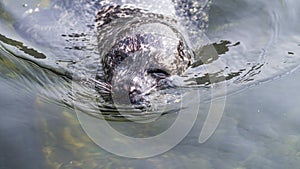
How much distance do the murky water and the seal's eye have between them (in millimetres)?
254

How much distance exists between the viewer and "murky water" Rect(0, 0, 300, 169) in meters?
4.82

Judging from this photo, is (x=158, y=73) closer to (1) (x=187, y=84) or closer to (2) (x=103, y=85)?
(1) (x=187, y=84)

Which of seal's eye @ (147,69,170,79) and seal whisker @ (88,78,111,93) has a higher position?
seal's eye @ (147,69,170,79)

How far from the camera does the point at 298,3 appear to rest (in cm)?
722

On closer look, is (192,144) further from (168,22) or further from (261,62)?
(168,22)

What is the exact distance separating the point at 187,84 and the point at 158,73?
0.35 metres

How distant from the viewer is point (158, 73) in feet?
19.8

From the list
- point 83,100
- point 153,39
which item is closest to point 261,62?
point 153,39

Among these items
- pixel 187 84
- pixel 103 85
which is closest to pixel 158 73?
pixel 187 84

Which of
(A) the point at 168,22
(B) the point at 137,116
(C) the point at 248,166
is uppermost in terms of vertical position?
(A) the point at 168,22

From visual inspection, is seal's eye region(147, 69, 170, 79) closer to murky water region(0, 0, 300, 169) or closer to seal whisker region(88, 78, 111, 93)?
murky water region(0, 0, 300, 169)

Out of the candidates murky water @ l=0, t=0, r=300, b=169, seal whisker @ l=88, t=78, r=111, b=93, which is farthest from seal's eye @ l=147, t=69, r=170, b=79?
seal whisker @ l=88, t=78, r=111, b=93

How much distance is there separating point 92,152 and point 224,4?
132 inches

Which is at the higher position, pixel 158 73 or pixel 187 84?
pixel 158 73
